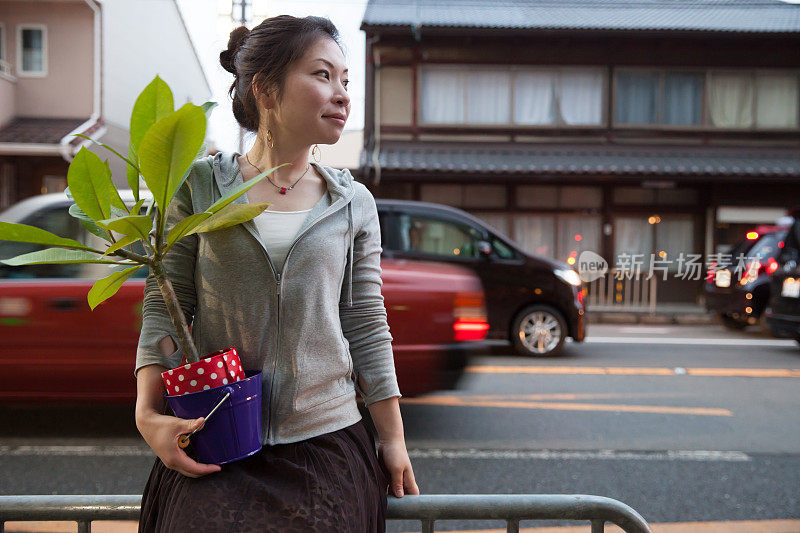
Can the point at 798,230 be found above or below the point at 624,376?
above

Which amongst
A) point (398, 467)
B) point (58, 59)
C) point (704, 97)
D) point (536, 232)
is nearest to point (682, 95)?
point (704, 97)

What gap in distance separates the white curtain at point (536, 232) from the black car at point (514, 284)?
6534 mm

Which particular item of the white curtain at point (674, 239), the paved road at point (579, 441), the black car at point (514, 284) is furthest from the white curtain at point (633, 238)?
the paved road at point (579, 441)

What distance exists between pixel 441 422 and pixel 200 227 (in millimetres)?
4176

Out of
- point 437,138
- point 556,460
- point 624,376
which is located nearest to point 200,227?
point 556,460

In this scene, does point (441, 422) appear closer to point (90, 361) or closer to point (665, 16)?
point (90, 361)

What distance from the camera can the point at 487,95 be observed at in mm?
14578

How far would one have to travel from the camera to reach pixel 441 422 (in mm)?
4953

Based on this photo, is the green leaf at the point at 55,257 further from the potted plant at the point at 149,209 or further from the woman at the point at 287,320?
the woman at the point at 287,320

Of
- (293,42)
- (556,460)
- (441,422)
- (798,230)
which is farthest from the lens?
(798,230)

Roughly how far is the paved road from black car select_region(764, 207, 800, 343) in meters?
1.20

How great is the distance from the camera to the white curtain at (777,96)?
1475cm

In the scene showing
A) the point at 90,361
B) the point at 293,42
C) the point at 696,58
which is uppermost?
the point at 696,58

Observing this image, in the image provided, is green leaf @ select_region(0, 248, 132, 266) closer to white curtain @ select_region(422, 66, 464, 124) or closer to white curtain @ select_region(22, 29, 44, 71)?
white curtain @ select_region(422, 66, 464, 124)
